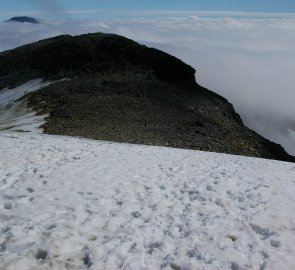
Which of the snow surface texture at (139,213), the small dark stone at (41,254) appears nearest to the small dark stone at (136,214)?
the snow surface texture at (139,213)

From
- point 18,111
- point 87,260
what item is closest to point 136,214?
point 87,260

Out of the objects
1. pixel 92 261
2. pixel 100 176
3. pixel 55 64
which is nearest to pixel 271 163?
pixel 100 176

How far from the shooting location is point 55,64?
54562 millimetres

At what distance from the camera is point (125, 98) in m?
39.2

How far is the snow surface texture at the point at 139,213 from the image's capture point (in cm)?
951

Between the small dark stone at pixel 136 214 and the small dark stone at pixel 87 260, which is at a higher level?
the small dark stone at pixel 136 214

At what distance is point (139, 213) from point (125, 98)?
90.9ft

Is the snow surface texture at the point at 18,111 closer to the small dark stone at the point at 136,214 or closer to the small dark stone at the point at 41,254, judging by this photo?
the small dark stone at the point at 136,214

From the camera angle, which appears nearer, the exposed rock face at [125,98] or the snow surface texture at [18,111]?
the exposed rock face at [125,98]

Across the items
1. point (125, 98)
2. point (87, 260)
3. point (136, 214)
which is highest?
point (125, 98)

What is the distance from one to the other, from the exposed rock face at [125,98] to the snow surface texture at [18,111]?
108 centimetres

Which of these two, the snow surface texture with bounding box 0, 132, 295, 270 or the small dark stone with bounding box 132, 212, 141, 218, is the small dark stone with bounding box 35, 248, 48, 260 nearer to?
the snow surface texture with bounding box 0, 132, 295, 270

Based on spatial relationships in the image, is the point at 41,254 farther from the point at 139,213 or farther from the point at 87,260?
the point at 139,213

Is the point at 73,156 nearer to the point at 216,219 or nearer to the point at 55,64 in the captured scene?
the point at 216,219
